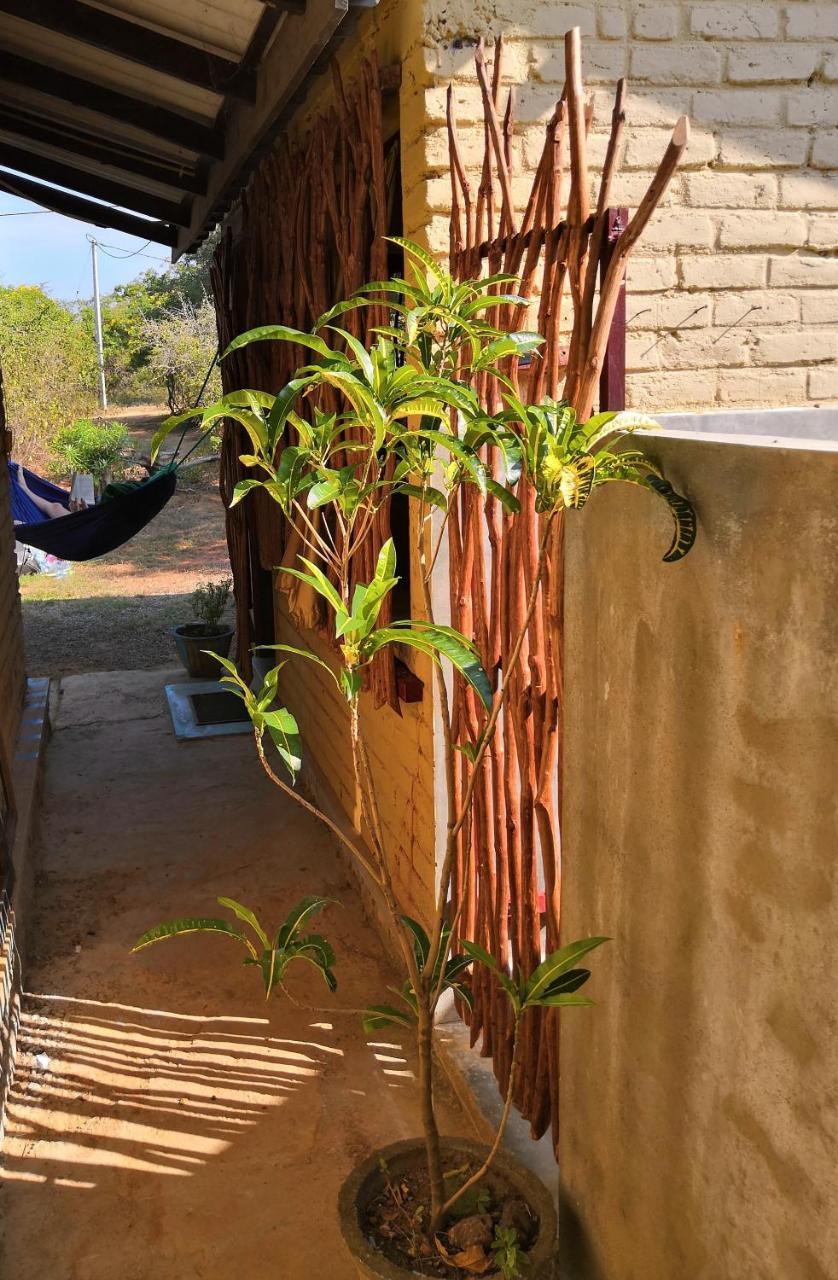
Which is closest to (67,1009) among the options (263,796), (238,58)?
(263,796)

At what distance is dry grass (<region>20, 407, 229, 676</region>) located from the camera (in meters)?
8.26

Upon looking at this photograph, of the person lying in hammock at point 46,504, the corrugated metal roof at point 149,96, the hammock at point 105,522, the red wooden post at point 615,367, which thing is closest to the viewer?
the red wooden post at point 615,367

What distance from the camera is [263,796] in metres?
5.23

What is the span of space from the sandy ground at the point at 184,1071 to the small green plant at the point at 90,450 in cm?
1171

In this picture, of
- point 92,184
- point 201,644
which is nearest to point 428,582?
point 201,644

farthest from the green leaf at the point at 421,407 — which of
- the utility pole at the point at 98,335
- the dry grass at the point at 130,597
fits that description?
the utility pole at the point at 98,335

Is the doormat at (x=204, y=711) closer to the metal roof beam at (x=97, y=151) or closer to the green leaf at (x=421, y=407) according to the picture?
the metal roof beam at (x=97, y=151)

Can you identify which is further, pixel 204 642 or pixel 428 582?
pixel 204 642

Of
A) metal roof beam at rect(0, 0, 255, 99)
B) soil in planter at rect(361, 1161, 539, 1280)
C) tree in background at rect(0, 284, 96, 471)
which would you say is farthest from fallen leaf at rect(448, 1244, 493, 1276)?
tree in background at rect(0, 284, 96, 471)

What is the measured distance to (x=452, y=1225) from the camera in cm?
195

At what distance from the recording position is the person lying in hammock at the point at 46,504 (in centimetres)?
860

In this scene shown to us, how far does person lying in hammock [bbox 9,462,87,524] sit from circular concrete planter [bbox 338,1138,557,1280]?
723cm

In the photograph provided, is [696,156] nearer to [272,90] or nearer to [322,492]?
[272,90]

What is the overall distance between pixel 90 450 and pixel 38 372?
256 cm
